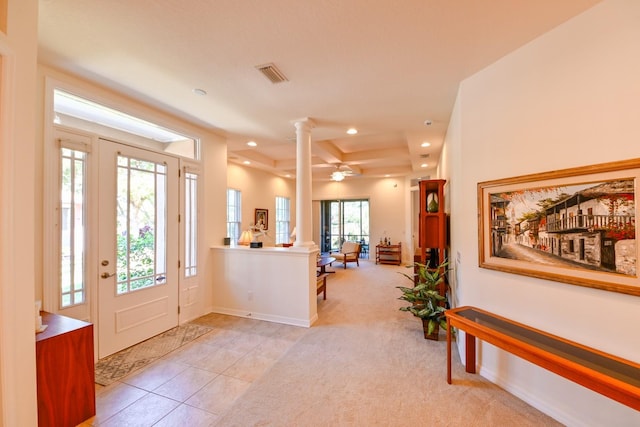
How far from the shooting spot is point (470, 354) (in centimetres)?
245

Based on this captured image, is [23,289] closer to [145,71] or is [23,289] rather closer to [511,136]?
[145,71]

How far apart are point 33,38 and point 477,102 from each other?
324 centimetres

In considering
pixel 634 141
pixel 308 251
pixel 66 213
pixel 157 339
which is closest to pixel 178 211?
pixel 66 213

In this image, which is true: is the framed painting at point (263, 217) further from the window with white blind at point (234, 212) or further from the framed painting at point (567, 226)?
the framed painting at point (567, 226)

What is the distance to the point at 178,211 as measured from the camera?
3611 mm

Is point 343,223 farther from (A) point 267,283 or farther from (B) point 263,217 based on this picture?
(A) point 267,283

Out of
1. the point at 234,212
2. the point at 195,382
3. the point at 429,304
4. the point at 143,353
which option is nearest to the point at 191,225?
the point at 143,353

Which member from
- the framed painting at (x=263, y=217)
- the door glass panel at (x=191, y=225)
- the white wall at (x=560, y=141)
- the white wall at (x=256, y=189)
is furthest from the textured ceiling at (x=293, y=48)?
the framed painting at (x=263, y=217)

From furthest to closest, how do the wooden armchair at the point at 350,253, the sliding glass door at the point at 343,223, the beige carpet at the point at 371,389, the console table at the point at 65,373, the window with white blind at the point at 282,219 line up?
the sliding glass door at the point at 343,223
the window with white blind at the point at 282,219
the wooden armchair at the point at 350,253
the beige carpet at the point at 371,389
the console table at the point at 65,373

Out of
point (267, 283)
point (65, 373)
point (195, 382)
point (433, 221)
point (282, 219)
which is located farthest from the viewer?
point (282, 219)

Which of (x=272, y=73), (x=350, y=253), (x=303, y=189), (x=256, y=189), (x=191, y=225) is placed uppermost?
(x=272, y=73)

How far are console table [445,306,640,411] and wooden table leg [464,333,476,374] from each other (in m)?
0.30

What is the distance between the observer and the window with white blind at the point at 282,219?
27.9 ft

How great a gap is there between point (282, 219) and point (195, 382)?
21.6ft
